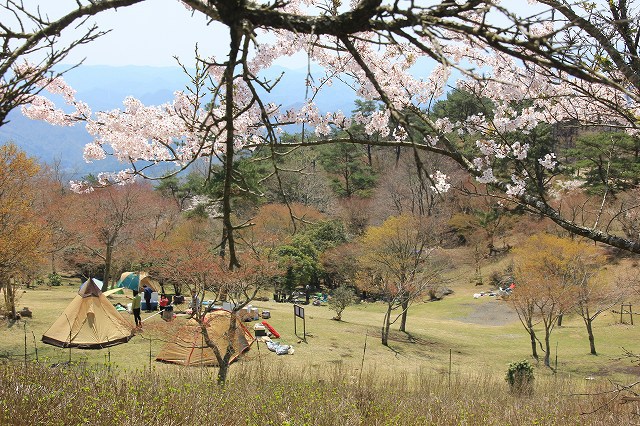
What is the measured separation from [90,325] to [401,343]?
10.6 meters

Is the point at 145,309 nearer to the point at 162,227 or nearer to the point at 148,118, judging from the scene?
the point at 162,227

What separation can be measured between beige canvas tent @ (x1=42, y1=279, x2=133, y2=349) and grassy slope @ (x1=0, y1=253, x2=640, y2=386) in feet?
0.93

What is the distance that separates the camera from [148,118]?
4363mm

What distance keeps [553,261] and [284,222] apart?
13621mm

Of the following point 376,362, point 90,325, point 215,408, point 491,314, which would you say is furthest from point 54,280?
point 215,408

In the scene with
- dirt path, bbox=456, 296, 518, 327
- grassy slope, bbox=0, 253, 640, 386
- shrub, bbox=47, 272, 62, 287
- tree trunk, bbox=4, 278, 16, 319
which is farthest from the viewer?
shrub, bbox=47, 272, 62, 287

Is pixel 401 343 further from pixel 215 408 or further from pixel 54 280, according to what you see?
pixel 54 280

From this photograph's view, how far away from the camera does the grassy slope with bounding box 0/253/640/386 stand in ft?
41.8

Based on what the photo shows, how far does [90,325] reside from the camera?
13422mm

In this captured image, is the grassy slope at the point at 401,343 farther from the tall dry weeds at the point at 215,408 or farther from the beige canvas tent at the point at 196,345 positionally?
the tall dry weeds at the point at 215,408

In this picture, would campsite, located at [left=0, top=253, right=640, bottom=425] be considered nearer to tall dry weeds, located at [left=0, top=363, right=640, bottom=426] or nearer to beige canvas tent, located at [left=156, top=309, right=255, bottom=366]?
tall dry weeds, located at [left=0, top=363, right=640, bottom=426]

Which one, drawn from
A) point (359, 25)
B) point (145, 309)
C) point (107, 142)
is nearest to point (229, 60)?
point (359, 25)

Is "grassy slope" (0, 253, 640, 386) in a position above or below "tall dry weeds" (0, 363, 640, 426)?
below

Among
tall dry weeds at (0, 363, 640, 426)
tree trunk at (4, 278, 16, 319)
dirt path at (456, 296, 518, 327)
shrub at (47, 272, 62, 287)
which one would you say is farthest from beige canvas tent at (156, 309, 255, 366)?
shrub at (47, 272, 62, 287)
